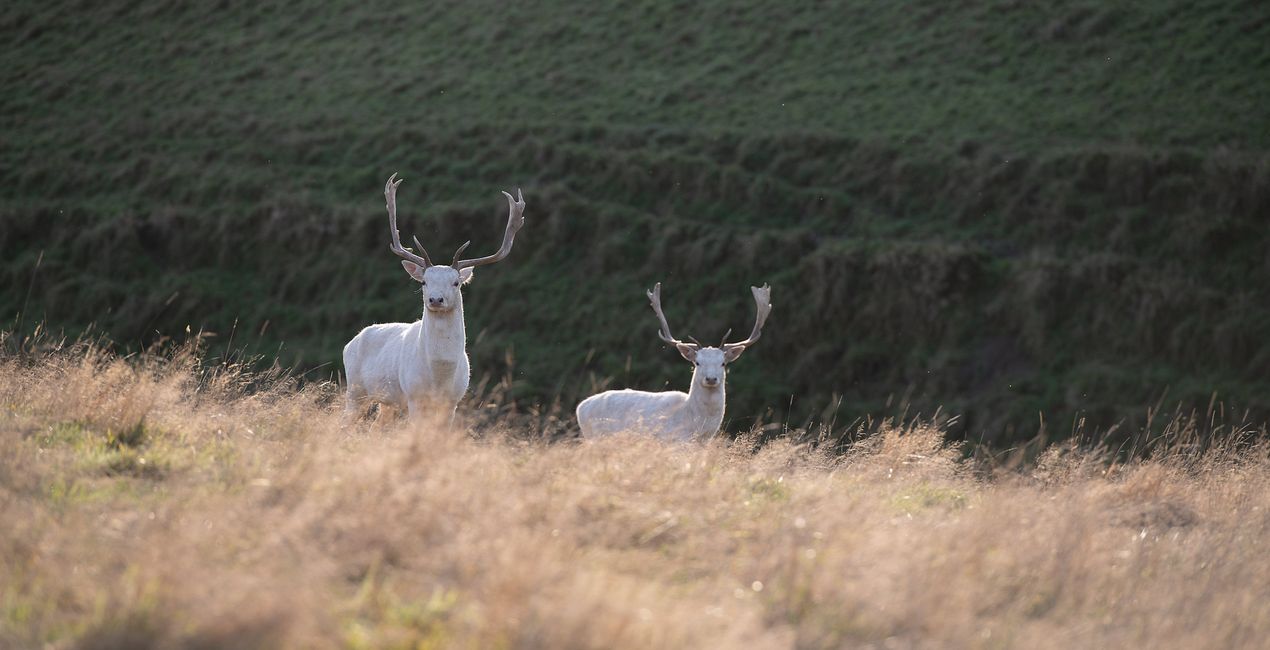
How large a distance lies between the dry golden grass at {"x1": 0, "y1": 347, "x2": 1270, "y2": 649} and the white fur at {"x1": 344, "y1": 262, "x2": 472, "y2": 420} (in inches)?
73.6

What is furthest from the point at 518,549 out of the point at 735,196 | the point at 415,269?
the point at 735,196

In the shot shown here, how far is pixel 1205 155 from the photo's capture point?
23016 mm

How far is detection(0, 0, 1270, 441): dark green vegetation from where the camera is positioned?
2111 cm

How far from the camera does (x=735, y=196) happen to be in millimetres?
25094

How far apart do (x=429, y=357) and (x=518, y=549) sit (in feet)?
16.9

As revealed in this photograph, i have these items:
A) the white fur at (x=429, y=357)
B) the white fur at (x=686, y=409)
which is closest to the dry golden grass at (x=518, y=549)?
the white fur at (x=429, y=357)

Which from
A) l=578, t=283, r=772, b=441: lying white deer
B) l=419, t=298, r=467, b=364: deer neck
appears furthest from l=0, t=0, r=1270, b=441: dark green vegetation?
l=419, t=298, r=467, b=364: deer neck

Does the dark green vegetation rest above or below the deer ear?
below

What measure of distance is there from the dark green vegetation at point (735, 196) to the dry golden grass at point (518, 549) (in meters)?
10.4

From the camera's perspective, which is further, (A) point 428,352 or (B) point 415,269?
(B) point 415,269

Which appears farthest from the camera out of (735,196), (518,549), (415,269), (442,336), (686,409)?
(735,196)

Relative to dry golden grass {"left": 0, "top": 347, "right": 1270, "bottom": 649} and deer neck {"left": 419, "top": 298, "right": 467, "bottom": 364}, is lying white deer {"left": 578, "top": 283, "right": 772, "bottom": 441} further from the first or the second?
dry golden grass {"left": 0, "top": 347, "right": 1270, "bottom": 649}

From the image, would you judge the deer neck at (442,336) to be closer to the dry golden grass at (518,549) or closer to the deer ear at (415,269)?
the deer ear at (415,269)

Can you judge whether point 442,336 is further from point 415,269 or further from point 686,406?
point 686,406
